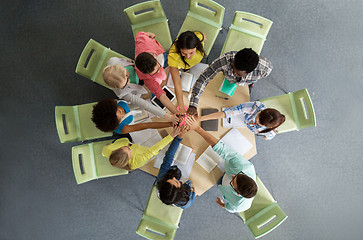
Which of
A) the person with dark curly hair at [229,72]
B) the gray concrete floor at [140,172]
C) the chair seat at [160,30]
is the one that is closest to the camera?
the person with dark curly hair at [229,72]

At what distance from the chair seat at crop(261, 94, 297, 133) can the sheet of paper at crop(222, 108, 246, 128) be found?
0.44 m

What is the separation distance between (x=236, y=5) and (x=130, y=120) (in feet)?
7.83

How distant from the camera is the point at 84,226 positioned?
296 centimetres

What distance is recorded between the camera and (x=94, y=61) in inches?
94.1

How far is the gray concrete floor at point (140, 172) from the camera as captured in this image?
2.97 m

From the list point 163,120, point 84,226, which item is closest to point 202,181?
point 163,120

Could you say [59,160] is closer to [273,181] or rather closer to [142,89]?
[142,89]

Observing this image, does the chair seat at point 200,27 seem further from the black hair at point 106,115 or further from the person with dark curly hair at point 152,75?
the black hair at point 106,115

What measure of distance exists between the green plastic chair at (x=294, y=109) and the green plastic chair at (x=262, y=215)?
776 mm

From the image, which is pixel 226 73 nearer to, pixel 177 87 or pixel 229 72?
pixel 229 72

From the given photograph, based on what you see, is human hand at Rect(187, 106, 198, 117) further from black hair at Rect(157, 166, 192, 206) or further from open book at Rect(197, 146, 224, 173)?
black hair at Rect(157, 166, 192, 206)

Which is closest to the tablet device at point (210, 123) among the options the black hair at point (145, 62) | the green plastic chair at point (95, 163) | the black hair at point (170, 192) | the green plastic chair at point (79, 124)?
the black hair at point (170, 192)

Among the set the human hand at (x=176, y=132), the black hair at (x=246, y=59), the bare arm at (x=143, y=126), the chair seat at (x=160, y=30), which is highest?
the black hair at (x=246, y=59)

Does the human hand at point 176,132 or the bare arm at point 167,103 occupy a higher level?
the bare arm at point 167,103
